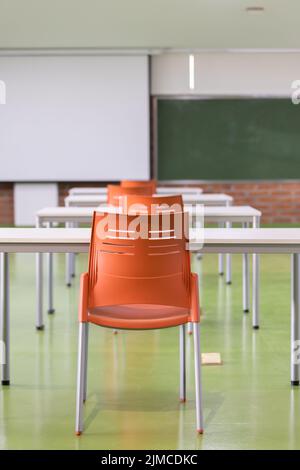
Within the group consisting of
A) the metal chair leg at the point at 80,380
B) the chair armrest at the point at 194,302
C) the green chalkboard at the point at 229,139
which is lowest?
the metal chair leg at the point at 80,380

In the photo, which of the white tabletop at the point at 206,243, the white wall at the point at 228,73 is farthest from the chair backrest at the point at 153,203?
the white wall at the point at 228,73

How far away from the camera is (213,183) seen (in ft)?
35.4

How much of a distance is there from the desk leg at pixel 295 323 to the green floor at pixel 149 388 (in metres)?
0.09

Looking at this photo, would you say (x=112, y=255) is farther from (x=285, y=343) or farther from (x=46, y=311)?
(x=46, y=311)

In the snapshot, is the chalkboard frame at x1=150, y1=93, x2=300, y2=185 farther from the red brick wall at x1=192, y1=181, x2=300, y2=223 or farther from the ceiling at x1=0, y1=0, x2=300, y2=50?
the ceiling at x1=0, y1=0, x2=300, y2=50

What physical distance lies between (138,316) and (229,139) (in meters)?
7.95

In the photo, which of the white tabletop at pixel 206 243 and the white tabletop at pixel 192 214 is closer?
the white tabletop at pixel 206 243

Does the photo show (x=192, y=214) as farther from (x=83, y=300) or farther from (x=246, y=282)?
(x=83, y=300)

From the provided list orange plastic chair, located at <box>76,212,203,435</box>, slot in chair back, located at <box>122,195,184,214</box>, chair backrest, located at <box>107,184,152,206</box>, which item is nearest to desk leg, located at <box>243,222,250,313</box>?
slot in chair back, located at <box>122,195,184,214</box>

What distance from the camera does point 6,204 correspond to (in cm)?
1102

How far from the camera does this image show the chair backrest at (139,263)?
295 cm

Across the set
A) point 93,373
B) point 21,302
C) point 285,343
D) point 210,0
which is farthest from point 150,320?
point 210,0

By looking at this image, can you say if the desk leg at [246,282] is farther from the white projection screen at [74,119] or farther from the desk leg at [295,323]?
the white projection screen at [74,119]
